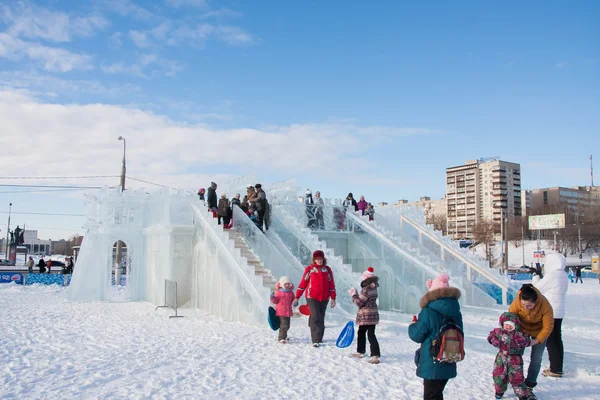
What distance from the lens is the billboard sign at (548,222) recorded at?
6119 centimetres

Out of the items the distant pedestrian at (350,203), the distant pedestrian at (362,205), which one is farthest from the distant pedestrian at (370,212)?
the distant pedestrian at (350,203)

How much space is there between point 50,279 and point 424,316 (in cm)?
2966

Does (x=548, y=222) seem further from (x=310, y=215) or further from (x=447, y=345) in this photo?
(x=447, y=345)

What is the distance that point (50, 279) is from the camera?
30234 mm

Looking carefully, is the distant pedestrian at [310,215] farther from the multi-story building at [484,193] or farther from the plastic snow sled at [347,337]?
the multi-story building at [484,193]

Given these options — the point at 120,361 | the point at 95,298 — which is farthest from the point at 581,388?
the point at 95,298

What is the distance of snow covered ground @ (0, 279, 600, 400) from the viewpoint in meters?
6.91

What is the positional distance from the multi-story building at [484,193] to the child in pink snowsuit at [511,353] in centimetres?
11455

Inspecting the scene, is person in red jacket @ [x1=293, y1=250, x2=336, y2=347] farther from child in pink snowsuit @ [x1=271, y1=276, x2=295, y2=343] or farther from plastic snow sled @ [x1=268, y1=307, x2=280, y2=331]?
plastic snow sled @ [x1=268, y1=307, x2=280, y2=331]

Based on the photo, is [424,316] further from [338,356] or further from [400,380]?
[338,356]

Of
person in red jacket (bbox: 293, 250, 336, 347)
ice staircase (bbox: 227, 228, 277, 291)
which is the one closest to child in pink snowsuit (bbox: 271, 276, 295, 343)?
person in red jacket (bbox: 293, 250, 336, 347)

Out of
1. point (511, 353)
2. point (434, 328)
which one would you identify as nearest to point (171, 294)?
point (511, 353)

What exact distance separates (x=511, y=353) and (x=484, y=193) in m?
121

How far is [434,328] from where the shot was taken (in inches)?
203
